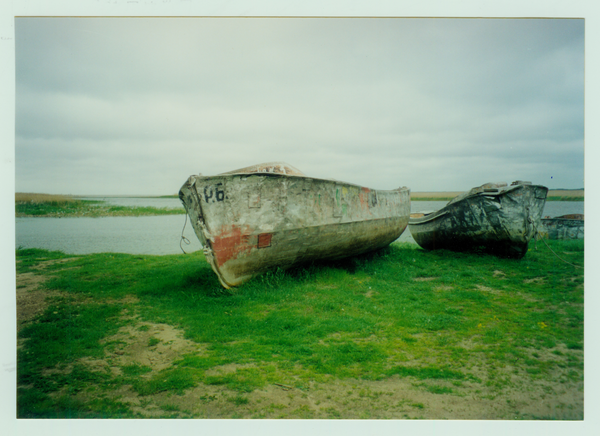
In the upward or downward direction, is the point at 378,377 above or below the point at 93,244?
below

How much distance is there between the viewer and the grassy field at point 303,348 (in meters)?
2.55

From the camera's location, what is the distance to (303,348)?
314 centimetres

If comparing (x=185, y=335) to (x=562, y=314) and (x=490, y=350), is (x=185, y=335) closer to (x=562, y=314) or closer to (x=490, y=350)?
(x=490, y=350)

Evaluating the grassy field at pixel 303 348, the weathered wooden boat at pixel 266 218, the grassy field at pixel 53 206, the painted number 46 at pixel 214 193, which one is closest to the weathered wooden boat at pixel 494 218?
Result: the grassy field at pixel 303 348

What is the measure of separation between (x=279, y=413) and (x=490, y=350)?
→ 83.5 inches

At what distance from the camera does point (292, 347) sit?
10.4 feet

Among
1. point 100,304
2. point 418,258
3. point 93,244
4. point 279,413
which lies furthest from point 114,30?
point 418,258

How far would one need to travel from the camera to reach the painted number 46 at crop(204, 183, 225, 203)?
4.25 m

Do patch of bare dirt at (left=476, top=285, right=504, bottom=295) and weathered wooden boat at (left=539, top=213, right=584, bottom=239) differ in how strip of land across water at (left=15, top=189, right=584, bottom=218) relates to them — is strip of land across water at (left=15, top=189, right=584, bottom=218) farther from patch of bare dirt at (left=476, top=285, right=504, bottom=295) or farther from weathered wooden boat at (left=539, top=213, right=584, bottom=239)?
weathered wooden boat at (left=539, top=213, right=584, bottom=239)

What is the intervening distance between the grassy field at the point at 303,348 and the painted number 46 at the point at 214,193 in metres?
1.31

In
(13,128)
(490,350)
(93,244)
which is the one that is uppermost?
(13,128)

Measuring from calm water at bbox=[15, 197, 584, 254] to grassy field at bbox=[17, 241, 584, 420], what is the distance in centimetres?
59

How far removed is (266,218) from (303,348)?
6.51 ft

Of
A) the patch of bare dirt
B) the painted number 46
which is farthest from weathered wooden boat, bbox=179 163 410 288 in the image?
the patch of bare dirt
